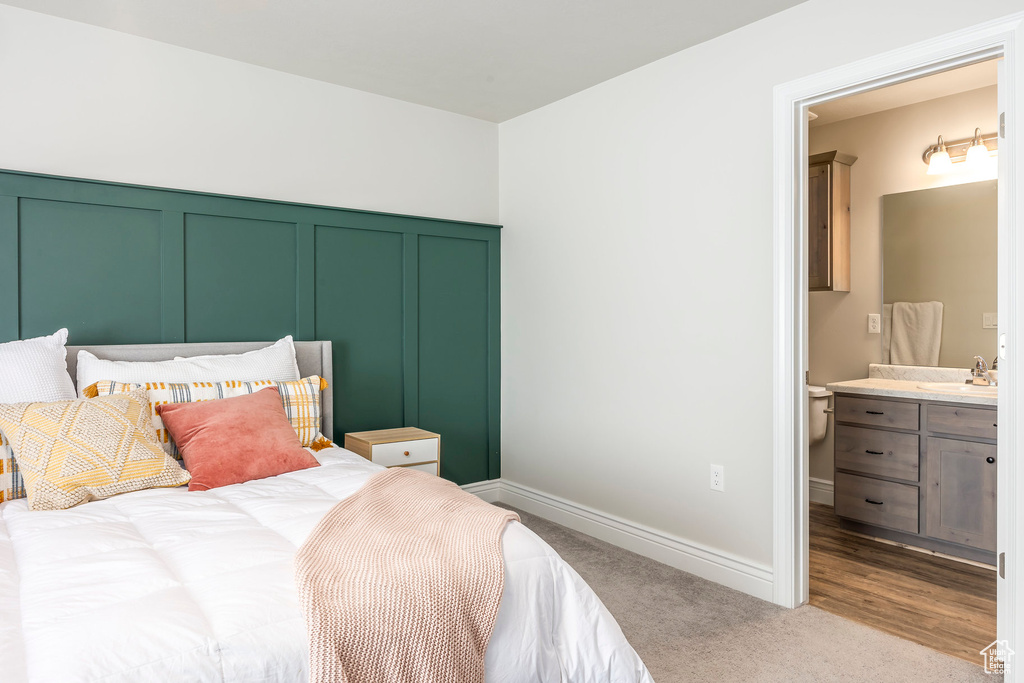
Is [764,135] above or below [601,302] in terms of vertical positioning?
above

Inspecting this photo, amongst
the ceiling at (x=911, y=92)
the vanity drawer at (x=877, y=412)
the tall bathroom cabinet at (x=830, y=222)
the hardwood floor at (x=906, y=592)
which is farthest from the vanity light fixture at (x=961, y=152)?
the hardwood floor at (x=906, y=592)

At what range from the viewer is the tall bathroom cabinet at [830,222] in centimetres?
411

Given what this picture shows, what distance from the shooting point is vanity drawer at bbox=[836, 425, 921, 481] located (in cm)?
341

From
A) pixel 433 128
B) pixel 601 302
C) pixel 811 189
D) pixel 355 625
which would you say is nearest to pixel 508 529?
pixel 355 625

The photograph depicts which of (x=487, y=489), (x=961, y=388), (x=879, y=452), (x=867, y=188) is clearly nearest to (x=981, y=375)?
(x=961, y=388)

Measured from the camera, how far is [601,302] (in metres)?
3.54

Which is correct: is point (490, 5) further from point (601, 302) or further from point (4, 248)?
point (4, 248)

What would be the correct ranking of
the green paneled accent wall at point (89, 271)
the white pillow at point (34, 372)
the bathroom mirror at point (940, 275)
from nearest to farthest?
the white pillow at point (34, 372), the green paneled accent wall at point (89, 271), the bathroom mirror at point (940, 275)

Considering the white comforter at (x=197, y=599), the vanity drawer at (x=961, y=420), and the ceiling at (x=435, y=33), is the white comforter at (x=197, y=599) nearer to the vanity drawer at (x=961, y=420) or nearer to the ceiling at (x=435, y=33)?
the ceiling at (x=435, y=33)

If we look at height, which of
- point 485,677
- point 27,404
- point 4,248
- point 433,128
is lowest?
point 485,677

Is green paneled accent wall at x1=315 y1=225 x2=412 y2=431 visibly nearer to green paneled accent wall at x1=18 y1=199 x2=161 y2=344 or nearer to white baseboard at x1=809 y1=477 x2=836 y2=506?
green paneled accent wall at x1=18 y1=199 x2=161 y2=344

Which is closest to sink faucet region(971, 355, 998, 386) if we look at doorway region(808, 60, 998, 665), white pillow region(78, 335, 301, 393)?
doorway region(808, 60, 998, 665)

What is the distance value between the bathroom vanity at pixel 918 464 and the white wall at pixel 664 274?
1208 millimetres

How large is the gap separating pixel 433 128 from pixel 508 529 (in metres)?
2.93
